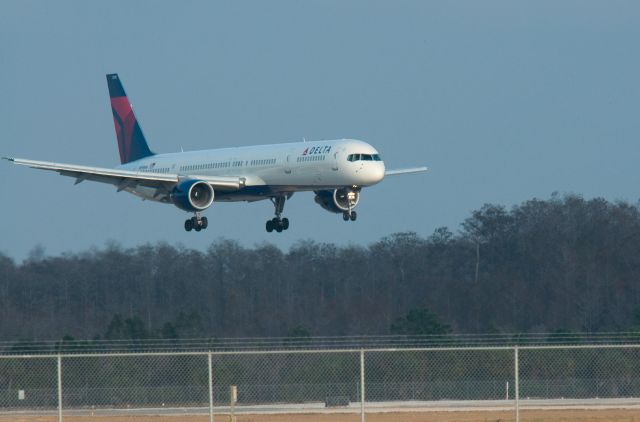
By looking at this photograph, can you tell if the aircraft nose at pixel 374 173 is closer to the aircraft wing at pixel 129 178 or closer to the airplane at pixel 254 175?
the airplane at pixel 254 175

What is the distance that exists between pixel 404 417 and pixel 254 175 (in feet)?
53.6

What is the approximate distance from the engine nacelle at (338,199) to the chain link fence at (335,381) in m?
5.99

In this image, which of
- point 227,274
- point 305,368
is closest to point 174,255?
point 227,274

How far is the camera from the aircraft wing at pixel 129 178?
5350 cm

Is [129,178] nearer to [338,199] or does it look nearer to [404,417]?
[338,199]

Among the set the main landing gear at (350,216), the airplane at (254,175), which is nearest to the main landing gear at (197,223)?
the airplane at (254,175)

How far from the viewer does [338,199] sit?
178ft

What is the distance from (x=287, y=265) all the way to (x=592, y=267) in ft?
54.3

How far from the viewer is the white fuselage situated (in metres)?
50.4

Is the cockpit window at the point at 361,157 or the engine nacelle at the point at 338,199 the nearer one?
the cockpit window at the point at 361,157

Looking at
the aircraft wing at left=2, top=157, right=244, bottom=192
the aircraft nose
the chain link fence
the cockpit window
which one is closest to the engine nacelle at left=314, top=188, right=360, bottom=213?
the aircraft nose

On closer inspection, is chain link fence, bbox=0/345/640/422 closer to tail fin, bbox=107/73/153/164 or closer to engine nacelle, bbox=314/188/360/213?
engine nacelle, bbox=314/188/360/213

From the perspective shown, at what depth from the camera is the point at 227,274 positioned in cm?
7150

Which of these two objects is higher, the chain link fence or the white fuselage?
the white fuselage
